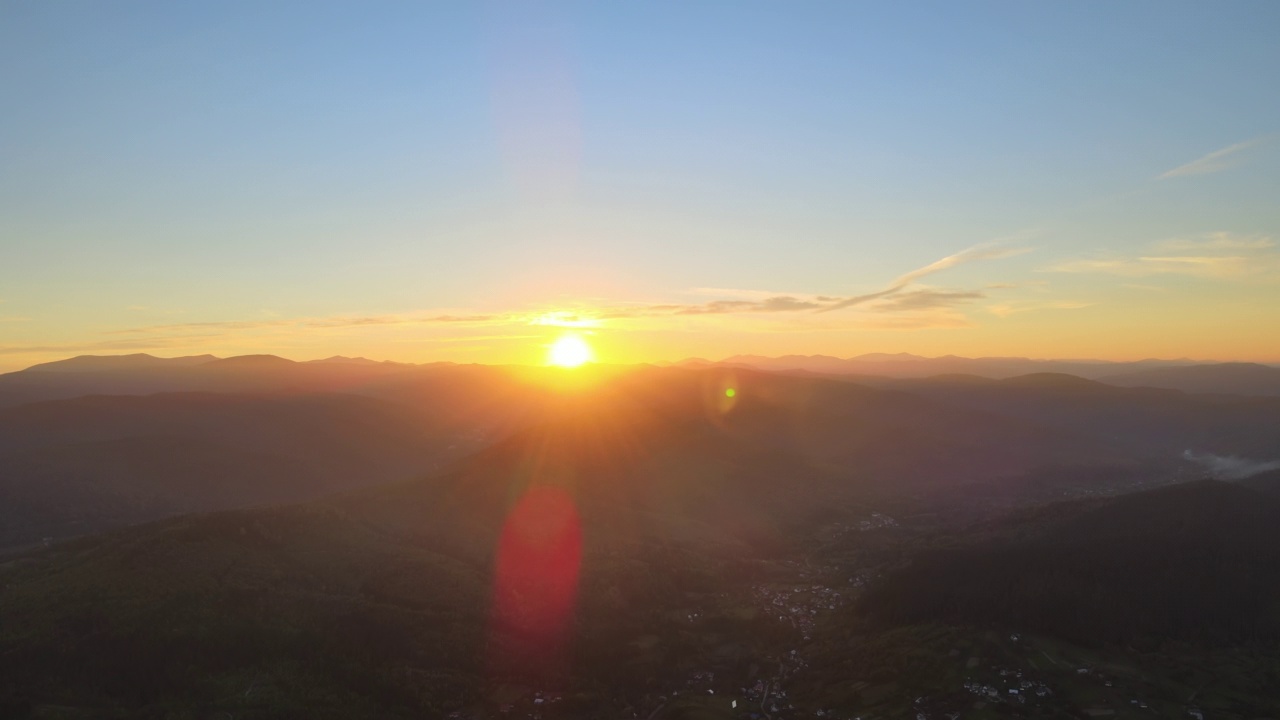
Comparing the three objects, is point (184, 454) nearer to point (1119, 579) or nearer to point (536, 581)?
point (536, 581)

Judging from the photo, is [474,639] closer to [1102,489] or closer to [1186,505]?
[1186,505]

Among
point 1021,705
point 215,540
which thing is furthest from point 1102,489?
point 215,540

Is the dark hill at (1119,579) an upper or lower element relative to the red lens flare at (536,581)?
upper

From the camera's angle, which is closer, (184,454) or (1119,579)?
(1119,579)

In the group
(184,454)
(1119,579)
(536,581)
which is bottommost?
(536,581)

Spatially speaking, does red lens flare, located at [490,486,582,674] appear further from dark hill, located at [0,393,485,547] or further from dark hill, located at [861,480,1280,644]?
dark hill, located at [0,393,485,547]

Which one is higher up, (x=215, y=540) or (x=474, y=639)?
(x=215, y=540)

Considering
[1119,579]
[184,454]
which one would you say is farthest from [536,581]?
[184,454]

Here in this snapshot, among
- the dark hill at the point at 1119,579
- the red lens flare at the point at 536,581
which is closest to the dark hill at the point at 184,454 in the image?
the red lens flare at the point at 536,581

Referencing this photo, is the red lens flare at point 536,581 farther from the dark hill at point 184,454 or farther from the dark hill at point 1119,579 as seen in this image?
the dark hill at point 184,454

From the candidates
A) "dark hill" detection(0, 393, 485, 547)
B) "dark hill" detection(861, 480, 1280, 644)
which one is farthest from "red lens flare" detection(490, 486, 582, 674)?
"dark hill" detection(0, 393, 485, 547)

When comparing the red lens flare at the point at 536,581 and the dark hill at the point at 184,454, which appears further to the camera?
the dark hill at the point at 184,454
